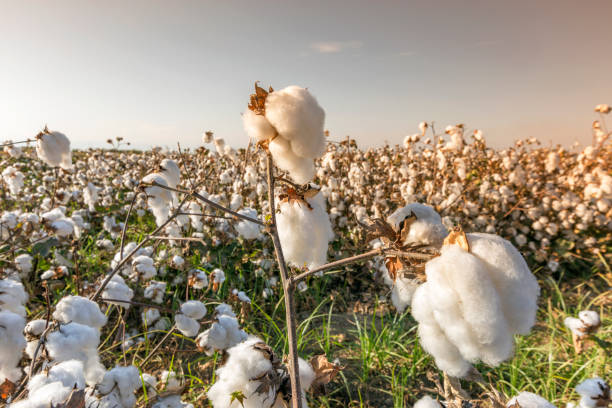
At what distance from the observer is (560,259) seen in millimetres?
4848

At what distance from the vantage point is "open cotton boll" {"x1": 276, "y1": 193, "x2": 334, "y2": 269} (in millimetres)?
1211

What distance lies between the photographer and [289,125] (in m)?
0.88

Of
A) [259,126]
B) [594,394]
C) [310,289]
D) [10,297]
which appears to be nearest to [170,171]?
[10,297]

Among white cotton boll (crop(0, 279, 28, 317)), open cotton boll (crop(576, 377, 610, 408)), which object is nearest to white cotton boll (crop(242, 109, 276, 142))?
white cotton boll (crop(0, 279, 28, 317))

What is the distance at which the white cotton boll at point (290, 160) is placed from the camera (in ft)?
3.05

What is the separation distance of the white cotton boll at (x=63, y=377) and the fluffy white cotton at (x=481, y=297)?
3.59 ft

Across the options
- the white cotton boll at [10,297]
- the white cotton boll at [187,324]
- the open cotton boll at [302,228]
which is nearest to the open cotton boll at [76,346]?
the white cotton boll at [10,297]

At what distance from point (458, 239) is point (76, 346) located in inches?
55.7

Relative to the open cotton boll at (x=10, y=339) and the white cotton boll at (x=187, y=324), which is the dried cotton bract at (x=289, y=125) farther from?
the white cotton boll at (x=187, y=324)

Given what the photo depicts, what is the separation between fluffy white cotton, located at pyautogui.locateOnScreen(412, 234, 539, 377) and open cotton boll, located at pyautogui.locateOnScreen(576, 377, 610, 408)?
1338 mm

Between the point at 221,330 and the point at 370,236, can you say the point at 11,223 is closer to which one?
the point at 221,330

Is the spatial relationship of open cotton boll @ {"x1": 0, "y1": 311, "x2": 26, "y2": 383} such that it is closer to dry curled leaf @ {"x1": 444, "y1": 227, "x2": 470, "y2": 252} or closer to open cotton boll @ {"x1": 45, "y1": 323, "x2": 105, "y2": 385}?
open cotton boll @ {"x1": 45, "y1": 323, "x2": 105, "y2": 385}

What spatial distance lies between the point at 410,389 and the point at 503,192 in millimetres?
3474

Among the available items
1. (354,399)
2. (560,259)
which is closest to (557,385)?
(354,399)
